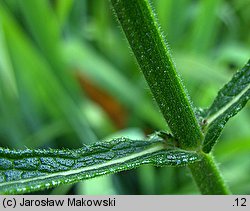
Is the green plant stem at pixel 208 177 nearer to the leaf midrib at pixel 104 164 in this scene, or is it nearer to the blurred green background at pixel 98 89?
the leaf midrib at pixel 104 164

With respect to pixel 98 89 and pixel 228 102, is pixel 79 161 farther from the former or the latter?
pixel 98 89

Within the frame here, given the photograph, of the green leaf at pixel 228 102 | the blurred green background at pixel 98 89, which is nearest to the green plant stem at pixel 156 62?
the green leaf at pixel 228 102

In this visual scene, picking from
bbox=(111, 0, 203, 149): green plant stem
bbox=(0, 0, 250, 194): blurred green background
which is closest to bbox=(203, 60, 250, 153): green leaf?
bbox=(111, 0, 203, 149): green plant stem

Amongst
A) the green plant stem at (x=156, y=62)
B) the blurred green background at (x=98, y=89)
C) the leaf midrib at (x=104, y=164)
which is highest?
the blurred green background at (x=98, y=89)

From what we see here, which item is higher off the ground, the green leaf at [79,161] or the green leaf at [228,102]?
the green leaf at [228,102]

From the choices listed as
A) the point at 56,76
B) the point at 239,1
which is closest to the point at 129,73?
the point at 56,76

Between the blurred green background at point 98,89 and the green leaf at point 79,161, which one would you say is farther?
the blurred green background at point 98,89

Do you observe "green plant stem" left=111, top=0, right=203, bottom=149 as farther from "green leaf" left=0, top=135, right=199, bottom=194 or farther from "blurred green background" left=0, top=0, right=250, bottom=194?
"blurred green background" left=0, top=0, right=250, bottom=194

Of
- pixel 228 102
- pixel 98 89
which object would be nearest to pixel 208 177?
pixel 228 102
